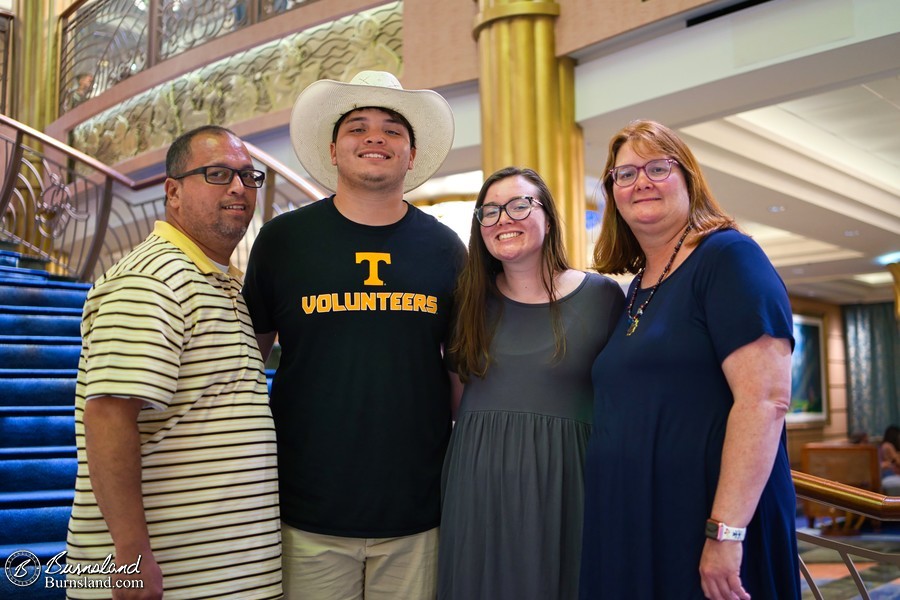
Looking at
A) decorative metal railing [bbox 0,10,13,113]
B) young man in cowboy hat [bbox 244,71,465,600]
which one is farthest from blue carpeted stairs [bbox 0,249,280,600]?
decorative metal railing [bbox 0,10,13,113]

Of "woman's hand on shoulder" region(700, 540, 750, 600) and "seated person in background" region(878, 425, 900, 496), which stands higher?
"woman's hand on shoulder" region(700, 540, 750, 600)

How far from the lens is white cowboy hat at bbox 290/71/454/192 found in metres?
2.21

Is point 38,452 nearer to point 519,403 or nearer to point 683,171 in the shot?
point 519,403

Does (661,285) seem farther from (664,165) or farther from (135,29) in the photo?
(135,29)

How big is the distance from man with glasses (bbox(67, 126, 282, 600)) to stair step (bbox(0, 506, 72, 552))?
152cm

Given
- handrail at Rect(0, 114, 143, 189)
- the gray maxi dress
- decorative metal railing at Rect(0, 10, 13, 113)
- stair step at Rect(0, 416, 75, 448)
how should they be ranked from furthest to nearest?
1. decorative metal railing at Rect(0, 10, 13, 113)
2. handrail at Rect(0, 114, 143, 189)
3. stair step at Rect(0, 416, 75, 448)
4. the gray maxi dress

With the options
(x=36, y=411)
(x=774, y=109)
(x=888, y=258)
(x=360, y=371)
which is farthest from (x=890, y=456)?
(x=360, y=371)

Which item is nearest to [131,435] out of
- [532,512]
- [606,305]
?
[532,512]

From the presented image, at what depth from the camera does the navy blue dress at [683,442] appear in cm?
157

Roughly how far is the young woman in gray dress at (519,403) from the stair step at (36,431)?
7.72 ft

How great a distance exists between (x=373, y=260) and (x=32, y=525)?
1.93 m

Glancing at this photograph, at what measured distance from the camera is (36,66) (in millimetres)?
10891

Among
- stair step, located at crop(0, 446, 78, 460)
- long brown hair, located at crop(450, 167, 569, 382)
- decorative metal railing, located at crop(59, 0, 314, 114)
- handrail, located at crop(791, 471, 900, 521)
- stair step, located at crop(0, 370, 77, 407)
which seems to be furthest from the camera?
decorative metal railing, located at crop(59, 0, 314, 114)

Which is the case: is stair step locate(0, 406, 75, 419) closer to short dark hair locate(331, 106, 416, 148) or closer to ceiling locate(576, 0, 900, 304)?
short dark hair locate(331, 106, 416, 148)
